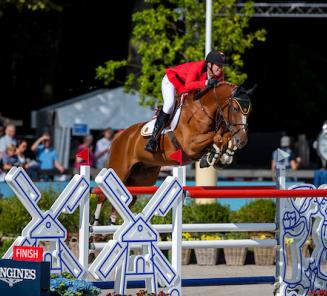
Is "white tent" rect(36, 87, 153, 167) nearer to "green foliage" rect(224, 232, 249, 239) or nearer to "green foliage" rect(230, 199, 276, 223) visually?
"green foliage" rect(230, 199, 276, 223)

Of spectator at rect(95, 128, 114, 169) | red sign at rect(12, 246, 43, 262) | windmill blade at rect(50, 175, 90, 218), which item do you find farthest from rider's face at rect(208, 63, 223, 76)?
spectator at rect(95, 128, 114, 169)

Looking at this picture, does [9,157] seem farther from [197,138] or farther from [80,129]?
[197,138]

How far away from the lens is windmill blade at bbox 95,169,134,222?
7.99 m

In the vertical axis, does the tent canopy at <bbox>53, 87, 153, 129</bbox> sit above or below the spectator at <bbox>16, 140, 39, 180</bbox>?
above

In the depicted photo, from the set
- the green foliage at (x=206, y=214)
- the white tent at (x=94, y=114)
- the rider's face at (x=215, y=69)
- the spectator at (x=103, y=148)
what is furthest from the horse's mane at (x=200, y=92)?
the white tent at (x=94, y=114)

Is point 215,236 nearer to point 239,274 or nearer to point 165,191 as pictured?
point 239,274

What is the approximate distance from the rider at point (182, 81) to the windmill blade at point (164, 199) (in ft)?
9.66

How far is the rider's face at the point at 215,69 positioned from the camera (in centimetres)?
1111

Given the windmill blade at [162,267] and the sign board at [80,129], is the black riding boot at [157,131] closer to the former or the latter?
the windmill blade at [162,267]

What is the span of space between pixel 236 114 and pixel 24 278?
4.13 m

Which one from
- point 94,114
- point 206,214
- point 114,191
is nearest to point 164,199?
point 114,191

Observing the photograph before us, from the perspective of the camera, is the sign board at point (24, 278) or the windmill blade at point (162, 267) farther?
the windmill blade at point (162, 267)

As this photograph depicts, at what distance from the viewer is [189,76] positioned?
1141 cm

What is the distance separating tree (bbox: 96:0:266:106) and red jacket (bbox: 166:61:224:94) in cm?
552
